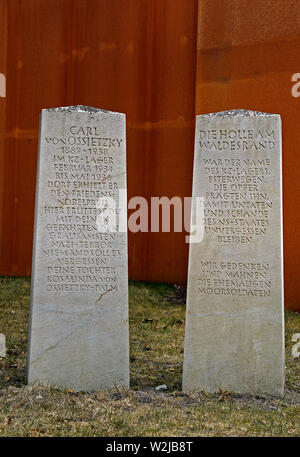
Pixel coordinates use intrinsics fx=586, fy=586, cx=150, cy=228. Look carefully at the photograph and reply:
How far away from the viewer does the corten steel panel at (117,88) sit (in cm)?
974

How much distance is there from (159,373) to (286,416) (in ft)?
5.30

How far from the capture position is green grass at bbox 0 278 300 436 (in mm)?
4020

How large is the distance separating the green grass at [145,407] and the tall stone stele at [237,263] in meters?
0.24

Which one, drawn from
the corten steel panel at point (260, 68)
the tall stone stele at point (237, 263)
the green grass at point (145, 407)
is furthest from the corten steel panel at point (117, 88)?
the tall stone stele at point (237, 263)

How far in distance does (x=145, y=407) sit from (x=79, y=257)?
1.42 meters

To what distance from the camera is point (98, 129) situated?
5180 mm

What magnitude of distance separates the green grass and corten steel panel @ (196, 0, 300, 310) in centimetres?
269

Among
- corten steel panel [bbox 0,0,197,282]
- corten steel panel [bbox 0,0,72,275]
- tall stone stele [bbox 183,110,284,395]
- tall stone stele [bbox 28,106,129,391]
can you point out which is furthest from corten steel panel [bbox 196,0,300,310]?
tall stone stele [bbox 28,106,129,391]

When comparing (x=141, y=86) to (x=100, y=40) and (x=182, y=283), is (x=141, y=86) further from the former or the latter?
(x=182, y=283)

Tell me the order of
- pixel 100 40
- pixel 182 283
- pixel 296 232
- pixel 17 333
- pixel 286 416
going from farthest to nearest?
pixel 100 40 → pixel 182 283 → pixel 296 232 → pixel 17 333 → pixel 286 416

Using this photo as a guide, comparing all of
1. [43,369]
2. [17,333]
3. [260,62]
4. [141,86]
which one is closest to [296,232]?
[260,62]

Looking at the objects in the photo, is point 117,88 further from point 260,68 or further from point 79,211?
point 79,211

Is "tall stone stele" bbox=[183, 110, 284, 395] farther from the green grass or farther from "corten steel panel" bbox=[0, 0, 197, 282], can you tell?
"corten steel panel" bbox=[0, 0, 197, 282]

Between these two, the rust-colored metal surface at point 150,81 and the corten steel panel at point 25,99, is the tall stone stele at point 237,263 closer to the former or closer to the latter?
the rust-colored metal surface at point 150,81
